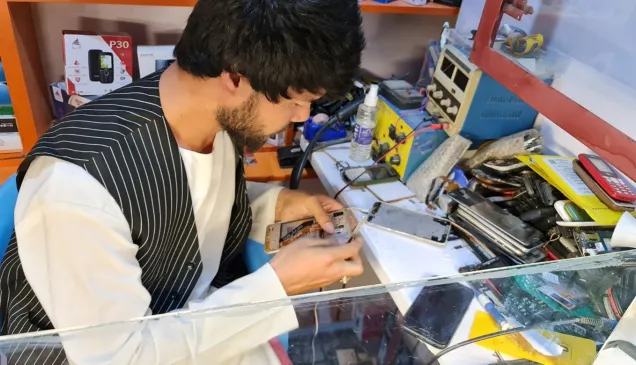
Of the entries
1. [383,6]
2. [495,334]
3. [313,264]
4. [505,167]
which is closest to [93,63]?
[383,6]

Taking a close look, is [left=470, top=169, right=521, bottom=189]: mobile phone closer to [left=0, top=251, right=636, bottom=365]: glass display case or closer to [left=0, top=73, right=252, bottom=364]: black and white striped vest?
[left=0, top=251, right=636, bottom=365]: glass display case

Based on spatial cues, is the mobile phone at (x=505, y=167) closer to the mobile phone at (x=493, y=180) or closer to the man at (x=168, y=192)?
the mobile phone at (x=493, y=180)

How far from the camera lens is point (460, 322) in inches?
36.4

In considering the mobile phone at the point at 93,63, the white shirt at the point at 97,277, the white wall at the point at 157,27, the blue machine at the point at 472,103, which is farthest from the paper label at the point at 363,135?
the mobile phone at the point at 93,63

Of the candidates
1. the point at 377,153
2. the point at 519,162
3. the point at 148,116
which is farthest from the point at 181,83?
the point at 519,162

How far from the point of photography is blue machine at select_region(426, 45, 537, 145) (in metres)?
1.22

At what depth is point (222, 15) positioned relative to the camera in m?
0.80

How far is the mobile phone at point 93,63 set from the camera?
1.42 m

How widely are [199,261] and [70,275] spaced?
30cm

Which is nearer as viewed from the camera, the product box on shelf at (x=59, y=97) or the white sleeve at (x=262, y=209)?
the white sleeve at (x=262, y=209)

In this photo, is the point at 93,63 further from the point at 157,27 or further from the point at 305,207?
the point at 305,207

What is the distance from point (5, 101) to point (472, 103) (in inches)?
47.5

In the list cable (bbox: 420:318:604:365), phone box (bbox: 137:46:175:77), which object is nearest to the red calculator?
cable (bbox: 420:318:604:365)

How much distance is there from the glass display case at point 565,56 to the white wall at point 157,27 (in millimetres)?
572
